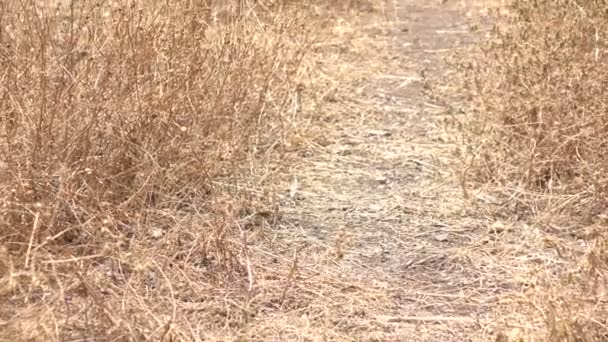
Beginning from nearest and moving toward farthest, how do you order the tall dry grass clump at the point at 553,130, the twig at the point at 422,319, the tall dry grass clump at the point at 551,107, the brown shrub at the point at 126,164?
the brown shrub at the point at 126,164 → the twig at the point at 422,319 → the tall dry grass clump at the point at 553,130 → the tall dry grass clump at the point at 551,107

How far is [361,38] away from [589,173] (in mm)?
2464

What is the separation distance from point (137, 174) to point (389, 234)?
922 millimetres

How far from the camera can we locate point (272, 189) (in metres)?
2.94

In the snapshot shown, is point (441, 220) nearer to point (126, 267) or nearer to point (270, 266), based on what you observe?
point (270, 266)

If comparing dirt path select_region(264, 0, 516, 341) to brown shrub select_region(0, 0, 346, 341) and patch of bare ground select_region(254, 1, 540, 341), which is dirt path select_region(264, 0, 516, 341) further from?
brown shrub select_region(0, 0, 346, 341)

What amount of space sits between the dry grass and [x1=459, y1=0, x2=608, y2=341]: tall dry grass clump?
0.86 m

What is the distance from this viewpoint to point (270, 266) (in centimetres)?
244

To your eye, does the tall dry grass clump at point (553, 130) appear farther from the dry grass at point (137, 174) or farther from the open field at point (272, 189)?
the dry grass at point (137, 174)

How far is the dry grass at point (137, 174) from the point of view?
2.02 meters

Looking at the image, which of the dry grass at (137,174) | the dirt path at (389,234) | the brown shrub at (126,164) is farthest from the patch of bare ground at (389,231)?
the brown shrub at (126,164)

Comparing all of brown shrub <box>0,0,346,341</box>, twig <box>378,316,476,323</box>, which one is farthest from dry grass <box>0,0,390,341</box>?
twig <box>378,316,476,323</box>

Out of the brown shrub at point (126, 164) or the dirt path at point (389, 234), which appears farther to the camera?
the dirt path at point (389, 234)

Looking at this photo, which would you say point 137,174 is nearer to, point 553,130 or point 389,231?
point 389,231

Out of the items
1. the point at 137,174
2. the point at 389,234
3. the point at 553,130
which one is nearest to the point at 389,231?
the point at 389,234
